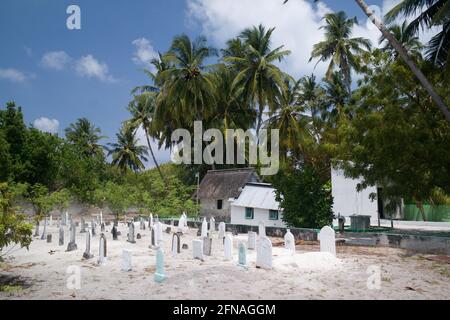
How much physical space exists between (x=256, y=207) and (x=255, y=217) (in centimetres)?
85

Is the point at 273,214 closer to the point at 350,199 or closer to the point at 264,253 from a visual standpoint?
the point at 350,199

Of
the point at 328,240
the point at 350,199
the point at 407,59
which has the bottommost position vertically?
the point at 328,240

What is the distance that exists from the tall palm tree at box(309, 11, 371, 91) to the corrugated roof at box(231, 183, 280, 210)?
42.3ft

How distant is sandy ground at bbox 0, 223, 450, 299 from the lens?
8.01 meters

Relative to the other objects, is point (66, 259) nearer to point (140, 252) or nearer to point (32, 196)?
point (140, 252)

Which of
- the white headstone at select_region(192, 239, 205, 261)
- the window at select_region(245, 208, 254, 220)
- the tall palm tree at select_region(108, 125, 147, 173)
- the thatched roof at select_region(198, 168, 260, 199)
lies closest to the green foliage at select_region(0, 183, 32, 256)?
the white headstone at select_region(192, 239, 205, 261)

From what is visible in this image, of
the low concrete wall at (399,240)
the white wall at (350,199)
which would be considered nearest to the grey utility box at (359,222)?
the white wall at (350,199)

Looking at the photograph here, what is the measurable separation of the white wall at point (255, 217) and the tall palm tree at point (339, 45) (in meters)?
14.9

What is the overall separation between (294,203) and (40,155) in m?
21.8

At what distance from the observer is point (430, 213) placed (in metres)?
32.1

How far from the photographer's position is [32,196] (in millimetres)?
30422

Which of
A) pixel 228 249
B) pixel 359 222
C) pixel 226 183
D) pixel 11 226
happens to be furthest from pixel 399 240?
pixel 226 183
